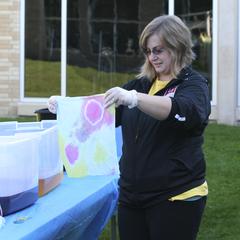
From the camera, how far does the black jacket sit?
9.61 feet

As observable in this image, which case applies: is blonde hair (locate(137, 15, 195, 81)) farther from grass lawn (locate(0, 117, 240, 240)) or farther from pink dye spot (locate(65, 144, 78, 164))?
grass lawn (locate(0, 117, 240, 240))

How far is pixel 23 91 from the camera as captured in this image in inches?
452

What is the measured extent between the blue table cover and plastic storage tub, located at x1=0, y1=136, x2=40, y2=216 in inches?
2.3

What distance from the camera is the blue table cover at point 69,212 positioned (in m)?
2.75

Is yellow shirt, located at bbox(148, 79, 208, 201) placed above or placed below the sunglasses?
below

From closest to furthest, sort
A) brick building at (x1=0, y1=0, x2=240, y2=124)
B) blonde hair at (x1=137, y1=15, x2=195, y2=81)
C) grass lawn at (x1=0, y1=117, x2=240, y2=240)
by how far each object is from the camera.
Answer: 1. blonde hair at (x1=137, y1=15, x2=195, y2=81)
2. grass lawn at (x1=0, y1=117, x2=240, y2=240)
3. brick building at (x1=0, y1=0, x2=240, y2=124)

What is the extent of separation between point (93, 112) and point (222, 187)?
4018 mm

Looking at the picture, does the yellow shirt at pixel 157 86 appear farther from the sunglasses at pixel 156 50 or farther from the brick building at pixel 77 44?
the brick building at pixel 77 44

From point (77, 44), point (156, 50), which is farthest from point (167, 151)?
point (77, 44)

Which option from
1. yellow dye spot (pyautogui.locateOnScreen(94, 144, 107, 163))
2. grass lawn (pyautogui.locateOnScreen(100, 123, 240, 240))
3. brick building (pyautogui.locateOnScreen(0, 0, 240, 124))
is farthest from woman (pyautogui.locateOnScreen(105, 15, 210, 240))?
brick building (pyautogui.locateOnScreen(0, 0, 240, 124))

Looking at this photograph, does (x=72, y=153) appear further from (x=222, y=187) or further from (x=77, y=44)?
(x=77, y=44)

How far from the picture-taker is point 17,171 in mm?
2873

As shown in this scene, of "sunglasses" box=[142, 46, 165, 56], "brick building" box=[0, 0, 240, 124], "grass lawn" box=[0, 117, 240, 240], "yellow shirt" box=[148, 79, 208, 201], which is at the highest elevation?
"brick building" box=[0, 0, 240, 124]

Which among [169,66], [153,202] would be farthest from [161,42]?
[153,202]
